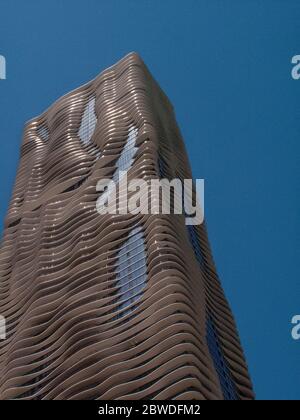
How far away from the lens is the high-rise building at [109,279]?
82.3 ft

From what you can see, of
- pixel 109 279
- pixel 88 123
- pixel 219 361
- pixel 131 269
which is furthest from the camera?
pixel 88 123

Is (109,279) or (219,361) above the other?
(109,279)

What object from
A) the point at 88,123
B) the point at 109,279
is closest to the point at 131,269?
the point at 109,279

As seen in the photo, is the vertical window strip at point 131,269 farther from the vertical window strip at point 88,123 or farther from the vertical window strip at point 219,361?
the vertical window strip at point 88,123

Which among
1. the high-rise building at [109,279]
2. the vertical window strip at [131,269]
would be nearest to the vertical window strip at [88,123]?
the high-rise building at [109,279]

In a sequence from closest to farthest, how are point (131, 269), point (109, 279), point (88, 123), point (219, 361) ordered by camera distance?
point (131, 269) < point (219, 361) < point (109, 279) < point (88, 123)

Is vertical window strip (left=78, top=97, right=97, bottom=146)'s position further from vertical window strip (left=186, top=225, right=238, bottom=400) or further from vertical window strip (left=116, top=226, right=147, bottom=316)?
vertical window strip (left=186, top=225, right=238, bottom=400)

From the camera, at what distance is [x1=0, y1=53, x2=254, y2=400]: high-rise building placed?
2509cm

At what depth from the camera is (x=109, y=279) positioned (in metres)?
31.4

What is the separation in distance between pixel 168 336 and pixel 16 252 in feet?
57.0

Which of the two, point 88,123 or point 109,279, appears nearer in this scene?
point 109,279

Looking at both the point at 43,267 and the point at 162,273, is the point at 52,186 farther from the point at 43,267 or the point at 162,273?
the point at 162,273

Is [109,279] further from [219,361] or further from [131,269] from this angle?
[219,361]
